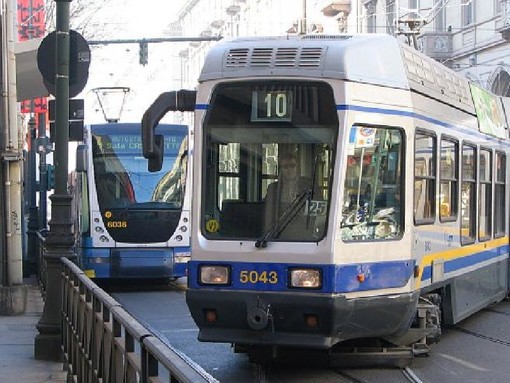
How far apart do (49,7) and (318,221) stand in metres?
27.0

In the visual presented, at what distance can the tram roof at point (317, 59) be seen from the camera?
342 inches

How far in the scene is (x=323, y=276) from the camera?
8.38m

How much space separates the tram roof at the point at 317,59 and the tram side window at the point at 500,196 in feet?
13.1

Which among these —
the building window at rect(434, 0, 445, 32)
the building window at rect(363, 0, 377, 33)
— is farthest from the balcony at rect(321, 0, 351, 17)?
the building window at rect(434, 0, 445, 32)

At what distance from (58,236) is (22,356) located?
1.41 metres

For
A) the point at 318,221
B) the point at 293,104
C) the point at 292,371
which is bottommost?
the point at 292,371

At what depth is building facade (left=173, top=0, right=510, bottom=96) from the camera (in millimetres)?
33562

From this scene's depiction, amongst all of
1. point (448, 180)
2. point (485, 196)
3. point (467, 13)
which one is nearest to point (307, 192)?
point (448, 180)

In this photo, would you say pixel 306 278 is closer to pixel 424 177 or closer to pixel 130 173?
pixel 424 177

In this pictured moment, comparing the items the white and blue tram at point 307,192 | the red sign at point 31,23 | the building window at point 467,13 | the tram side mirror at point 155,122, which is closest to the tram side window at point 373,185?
the white and blue tram at point 307,192

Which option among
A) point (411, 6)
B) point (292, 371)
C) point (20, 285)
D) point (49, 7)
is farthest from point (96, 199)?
point (411, 6)

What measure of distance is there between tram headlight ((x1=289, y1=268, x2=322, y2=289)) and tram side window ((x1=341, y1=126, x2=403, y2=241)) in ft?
1.39

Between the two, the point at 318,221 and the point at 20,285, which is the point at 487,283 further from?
the point at 20,285

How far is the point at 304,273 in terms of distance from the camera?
27.7 feet
